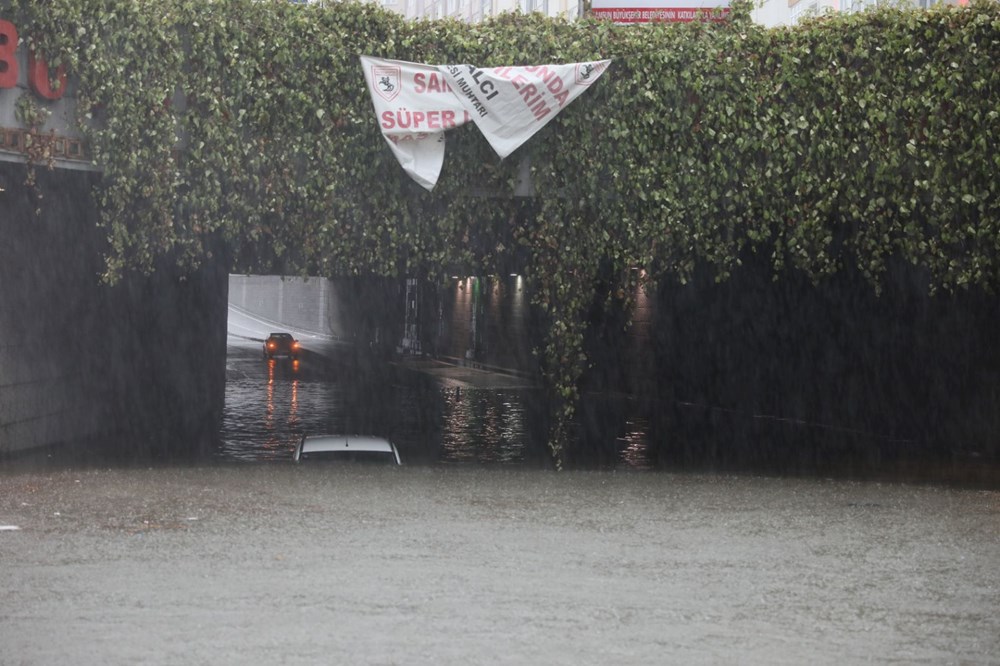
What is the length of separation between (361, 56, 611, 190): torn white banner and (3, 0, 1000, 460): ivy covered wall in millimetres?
293

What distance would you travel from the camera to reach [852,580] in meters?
8.13

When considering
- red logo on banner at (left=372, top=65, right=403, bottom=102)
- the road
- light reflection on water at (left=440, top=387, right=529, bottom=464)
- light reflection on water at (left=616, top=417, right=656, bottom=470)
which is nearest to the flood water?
light reflection on water at (left=440, top=387, right=529, bottom=464)

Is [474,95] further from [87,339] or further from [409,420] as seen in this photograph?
[409,420]

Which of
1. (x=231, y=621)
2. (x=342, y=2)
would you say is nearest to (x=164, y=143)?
(x=342, y=2)

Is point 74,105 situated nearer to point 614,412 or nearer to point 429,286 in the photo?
point 614,412

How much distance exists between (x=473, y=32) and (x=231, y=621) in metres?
8.94

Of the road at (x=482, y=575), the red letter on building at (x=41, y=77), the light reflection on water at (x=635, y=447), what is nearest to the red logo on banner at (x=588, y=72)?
the road at (x=482, y=575)

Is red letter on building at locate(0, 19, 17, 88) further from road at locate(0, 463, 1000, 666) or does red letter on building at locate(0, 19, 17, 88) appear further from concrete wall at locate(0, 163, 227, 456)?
road at locate(0, 463, 1000, 666)

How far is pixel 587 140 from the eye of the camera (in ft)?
45.5

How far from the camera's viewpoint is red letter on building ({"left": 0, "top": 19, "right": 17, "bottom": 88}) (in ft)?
41.0

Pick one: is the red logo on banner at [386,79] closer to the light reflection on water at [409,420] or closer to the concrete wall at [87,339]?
the concrete wall at [87,339]

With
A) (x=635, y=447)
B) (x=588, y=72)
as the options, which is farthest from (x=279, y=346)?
(x=588, y=72)

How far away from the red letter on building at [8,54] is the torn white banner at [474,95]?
364 cm

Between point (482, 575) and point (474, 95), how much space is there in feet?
23.0
